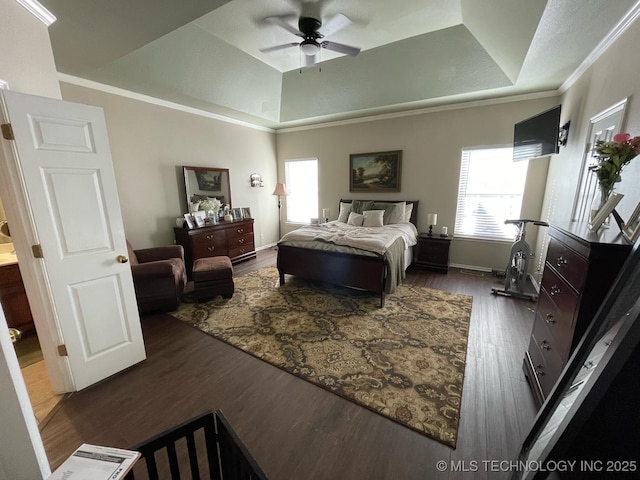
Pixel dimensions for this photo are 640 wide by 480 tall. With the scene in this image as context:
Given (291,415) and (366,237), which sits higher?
(366,237)

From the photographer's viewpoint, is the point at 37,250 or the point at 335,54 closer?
the point at 37,250

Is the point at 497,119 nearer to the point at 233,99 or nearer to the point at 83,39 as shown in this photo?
the point at 233,99

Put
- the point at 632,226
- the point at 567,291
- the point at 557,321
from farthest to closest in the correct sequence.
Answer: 1. the point at 557,321
2. the point at 567,291
3. the point at 632,226

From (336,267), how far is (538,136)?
305 centimetres

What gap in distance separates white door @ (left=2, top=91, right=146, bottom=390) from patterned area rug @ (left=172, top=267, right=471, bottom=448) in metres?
0.91

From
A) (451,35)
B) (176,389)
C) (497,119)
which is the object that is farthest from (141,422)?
(497,119)

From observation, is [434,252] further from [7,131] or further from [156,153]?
[7,131]

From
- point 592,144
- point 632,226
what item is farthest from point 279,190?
point 632,226

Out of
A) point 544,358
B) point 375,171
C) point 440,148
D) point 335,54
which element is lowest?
point 544,358

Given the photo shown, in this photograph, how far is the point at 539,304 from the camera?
210 cm

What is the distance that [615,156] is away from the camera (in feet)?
5.16

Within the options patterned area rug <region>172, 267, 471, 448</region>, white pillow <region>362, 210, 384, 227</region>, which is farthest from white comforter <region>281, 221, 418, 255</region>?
patterned area rug <region>172, 267, 471, 448</region>

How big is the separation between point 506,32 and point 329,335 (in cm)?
357

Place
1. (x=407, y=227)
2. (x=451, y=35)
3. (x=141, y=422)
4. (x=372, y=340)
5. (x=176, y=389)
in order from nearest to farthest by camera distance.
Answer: (x=141, y=422) → (x=176, y=389) → (x=372, y=340) → (x=451, y=35) → (x=407, y=227)
